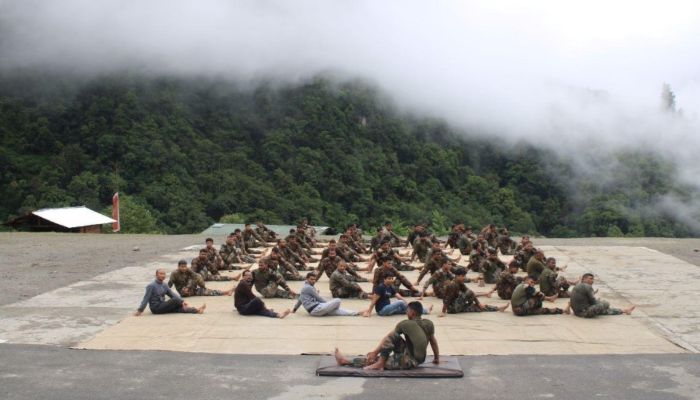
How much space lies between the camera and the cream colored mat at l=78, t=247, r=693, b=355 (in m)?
12.6

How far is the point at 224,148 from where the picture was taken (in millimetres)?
72188

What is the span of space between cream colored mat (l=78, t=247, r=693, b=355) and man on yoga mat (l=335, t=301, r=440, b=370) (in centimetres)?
144

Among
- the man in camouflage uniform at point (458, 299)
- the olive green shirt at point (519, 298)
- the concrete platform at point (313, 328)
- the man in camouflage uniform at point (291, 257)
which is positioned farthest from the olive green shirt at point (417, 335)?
the man in camouflage uniform at point (291, 257)

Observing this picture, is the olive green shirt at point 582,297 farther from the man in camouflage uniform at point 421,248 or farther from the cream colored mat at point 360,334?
the man in camouflage uniform at point 421,248

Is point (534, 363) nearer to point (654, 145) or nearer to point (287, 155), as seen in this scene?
point (287, 155)

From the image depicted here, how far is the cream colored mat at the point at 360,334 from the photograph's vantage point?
497 inches

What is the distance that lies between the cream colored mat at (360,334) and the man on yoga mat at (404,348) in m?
1.44

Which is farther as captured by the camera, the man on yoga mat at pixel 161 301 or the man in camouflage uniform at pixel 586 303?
the man on yoga mat at pixel 161 301

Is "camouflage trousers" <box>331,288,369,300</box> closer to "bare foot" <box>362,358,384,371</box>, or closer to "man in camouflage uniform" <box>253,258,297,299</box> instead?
"man in camouflage uniform" <box>253,258,297,299</box>

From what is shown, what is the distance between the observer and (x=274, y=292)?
17.6 m

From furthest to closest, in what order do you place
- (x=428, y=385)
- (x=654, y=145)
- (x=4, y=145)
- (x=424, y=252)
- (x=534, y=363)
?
(x=654, y=145) < (x=4, y=145) < (x=424, y=252) < (x=534, y=363) < (x=428, y=385)

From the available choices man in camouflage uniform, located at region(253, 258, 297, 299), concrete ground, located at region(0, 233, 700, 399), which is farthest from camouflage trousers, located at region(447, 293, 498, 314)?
man in camouflage uniform, located at region(253, 258, 297, 299)

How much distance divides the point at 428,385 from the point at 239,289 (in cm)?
597

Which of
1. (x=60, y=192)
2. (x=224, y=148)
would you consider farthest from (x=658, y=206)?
(x=60, y=192)
